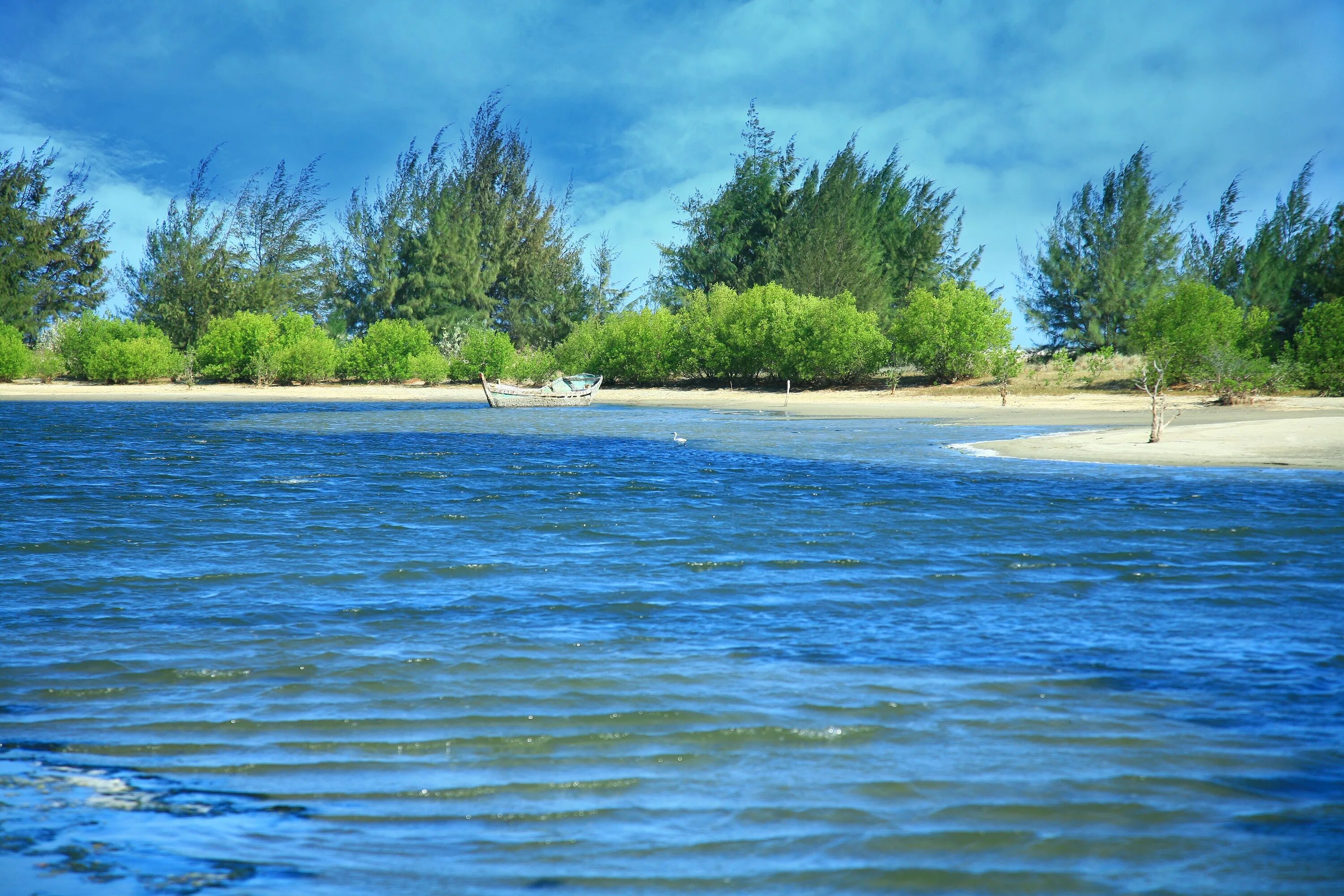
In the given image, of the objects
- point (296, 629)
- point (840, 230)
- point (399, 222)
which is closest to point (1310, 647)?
point (296, 629)

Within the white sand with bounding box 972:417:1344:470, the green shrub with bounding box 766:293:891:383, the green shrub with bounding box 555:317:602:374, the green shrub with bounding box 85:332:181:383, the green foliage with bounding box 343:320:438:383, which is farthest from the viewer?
the green foliage with bounding box 343:320:438:383

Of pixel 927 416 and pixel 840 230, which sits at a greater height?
pixel 840 230

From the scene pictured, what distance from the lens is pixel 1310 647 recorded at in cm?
675

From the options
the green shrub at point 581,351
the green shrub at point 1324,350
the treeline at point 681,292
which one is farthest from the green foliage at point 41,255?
the green shrub at point 1324,350

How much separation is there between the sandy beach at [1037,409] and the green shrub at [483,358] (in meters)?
1.36

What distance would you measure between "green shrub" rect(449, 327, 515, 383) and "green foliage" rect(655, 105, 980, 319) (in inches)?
492

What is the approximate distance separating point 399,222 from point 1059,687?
72.1m

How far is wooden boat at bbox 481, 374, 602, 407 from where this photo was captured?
4659 cm

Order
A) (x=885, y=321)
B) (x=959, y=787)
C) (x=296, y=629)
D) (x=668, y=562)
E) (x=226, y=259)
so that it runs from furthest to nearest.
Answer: (x=226, y=259), (x=885, y=321), (x=668, y=562), (x=296, y=629), (x=959, y=787)

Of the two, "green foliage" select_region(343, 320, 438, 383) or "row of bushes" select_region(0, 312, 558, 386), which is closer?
"row of bushes" select_region(0, 312, 558, 386)

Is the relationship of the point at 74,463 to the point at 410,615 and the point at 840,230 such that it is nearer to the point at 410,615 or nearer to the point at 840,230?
the point at 410,615

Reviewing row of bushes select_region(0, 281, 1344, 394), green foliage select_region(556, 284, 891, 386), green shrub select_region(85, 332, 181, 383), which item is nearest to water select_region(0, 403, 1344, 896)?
row of bushes select_region(0, 281, 1344, 394)

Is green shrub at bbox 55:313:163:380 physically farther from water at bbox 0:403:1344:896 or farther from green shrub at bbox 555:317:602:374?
water at bbox 0:403:1344:896

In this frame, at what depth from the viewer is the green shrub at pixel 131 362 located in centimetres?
5912
